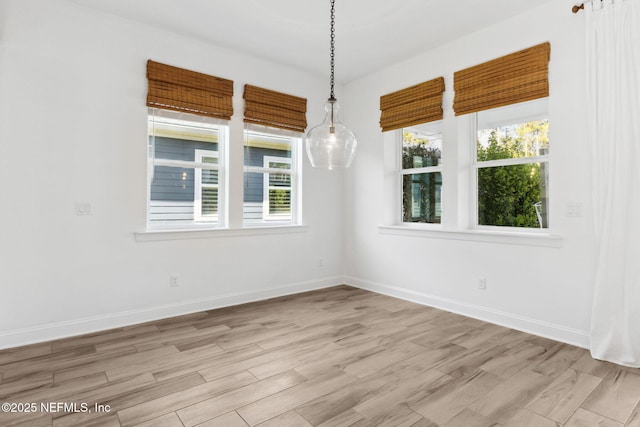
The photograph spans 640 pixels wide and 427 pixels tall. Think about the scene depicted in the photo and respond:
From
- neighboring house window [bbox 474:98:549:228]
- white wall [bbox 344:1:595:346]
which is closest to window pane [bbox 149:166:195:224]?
white wall [bbox 344:1:595:346]

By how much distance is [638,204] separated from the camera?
2.62m

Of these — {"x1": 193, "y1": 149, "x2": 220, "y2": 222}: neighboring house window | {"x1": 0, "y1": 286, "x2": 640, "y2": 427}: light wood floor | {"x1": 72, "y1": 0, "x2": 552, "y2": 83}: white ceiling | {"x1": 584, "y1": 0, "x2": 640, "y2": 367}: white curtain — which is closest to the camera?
{"x1": 0, "y1": 286, "x2": 640, "y2": 427}: light wood floor

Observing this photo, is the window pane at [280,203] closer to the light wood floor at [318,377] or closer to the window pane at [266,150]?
the window pane at [266,150]

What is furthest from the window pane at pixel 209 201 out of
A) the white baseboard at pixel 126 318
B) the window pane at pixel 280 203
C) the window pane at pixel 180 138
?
the white baseboard at pixel 126 318

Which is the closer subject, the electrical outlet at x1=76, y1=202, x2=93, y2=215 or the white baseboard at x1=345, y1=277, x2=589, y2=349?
the white baseboard at x1=345, y1=277, x2=589, y2=349

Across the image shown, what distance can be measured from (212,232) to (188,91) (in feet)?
4.96

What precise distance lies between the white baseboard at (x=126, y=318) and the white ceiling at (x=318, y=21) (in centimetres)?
281

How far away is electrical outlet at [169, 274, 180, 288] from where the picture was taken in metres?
3.72

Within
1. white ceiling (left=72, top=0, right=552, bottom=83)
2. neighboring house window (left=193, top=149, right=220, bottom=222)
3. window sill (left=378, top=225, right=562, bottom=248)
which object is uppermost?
white ceiling (left=72, top=0, right=552, bottom=83)

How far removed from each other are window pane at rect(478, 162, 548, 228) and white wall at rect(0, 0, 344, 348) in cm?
284

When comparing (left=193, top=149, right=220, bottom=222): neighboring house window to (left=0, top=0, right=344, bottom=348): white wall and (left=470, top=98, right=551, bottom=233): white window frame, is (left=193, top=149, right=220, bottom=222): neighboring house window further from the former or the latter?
(left=470, top=98, right=551, bottom=233): white window frame

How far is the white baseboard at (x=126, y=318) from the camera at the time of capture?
2.95 meters

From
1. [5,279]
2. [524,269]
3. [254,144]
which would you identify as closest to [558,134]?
[524,269]

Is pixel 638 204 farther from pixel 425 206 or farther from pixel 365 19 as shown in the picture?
pixel 365 19
